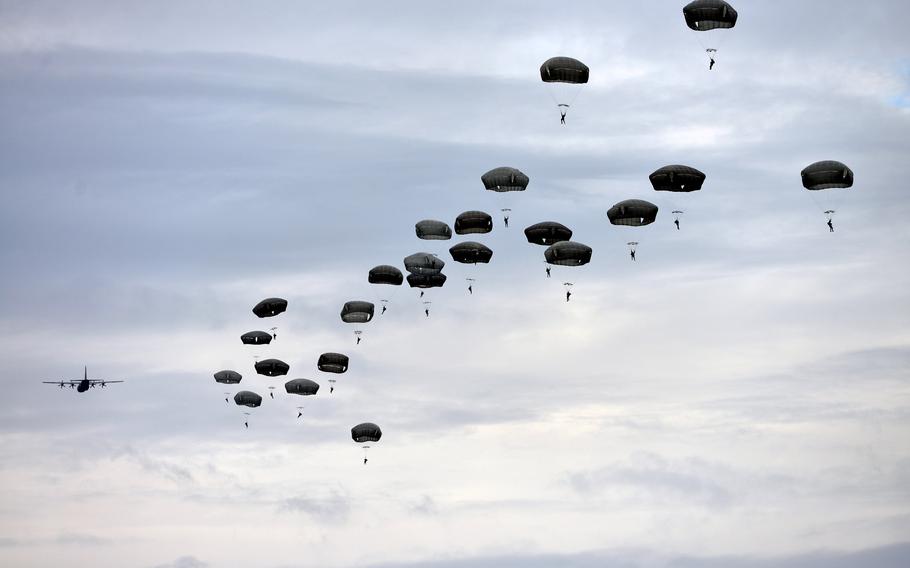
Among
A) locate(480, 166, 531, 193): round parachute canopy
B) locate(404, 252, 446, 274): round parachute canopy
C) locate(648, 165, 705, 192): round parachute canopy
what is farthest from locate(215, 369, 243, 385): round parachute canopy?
locate(648, 165, 705, 192): round parachute canopy

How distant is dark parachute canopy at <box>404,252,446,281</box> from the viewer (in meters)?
126

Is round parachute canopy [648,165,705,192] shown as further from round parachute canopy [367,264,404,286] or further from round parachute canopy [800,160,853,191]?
round parachute canopy [367,264,404,286]

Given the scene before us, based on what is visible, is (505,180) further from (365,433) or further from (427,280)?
(365,433)

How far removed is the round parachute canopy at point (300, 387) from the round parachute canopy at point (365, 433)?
6575 mm

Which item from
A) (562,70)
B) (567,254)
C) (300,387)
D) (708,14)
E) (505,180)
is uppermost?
(708,14)

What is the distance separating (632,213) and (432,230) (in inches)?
787

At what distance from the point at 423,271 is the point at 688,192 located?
92.1ft

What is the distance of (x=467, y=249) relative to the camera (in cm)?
12519

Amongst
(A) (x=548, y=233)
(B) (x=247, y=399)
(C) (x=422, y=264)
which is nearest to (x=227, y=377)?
(B) (x=247, y=399)

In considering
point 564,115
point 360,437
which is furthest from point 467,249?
point 360,437

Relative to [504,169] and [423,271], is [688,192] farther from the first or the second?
[423,271]

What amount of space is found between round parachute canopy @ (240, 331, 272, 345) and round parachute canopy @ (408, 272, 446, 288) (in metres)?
20.4

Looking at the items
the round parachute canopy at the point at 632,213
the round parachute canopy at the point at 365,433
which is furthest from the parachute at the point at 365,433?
the round parachute canopy at the point at 632,213

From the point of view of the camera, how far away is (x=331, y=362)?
136m
